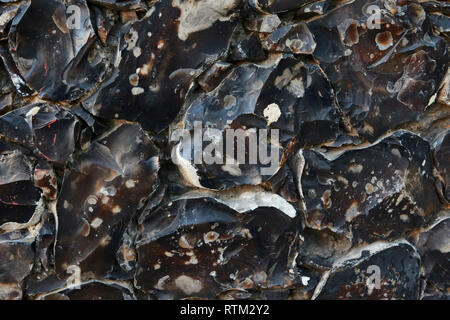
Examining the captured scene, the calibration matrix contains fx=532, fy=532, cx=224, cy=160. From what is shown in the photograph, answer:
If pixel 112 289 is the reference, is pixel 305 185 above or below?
above

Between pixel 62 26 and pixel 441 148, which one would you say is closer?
pixel 62 26

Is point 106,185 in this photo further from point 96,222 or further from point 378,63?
point 378,63

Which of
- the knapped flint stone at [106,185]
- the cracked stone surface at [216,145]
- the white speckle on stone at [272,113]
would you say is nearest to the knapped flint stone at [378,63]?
the cracked stone surface at [216,145]

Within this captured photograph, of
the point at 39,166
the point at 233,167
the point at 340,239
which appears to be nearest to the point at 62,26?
the point at 39,166

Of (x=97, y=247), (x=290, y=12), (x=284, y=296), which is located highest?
(x=290, y=12)

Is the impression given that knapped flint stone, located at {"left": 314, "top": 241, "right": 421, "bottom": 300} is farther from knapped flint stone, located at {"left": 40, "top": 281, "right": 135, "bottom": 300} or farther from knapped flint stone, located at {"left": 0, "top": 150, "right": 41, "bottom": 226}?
knapped flint stone, located at {"left": 0, "top": 150, "right": 41, "bottom": 226}

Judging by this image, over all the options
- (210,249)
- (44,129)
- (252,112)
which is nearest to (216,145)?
(252,112)

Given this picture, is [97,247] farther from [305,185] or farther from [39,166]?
[305,185]
